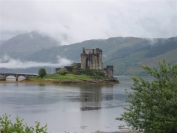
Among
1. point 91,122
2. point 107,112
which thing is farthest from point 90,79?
point 91,122

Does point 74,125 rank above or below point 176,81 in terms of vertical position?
below

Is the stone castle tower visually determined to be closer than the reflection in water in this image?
No

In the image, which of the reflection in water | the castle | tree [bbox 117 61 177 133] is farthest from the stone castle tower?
tree [bbox 117 61 177 133]

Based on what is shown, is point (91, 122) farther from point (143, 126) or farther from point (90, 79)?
point (90, 79)

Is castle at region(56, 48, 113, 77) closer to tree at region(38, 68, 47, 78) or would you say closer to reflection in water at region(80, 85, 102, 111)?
tree at region(38, 68, 47, 78)

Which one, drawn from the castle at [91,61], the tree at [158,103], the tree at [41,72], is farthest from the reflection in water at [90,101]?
the castle at [91,61]

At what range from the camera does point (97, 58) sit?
148 meters

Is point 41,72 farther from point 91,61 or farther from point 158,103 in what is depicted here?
point 158,103

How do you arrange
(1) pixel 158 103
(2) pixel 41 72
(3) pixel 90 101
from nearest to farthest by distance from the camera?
(1) pixel 158 103, (3) pixel 90 101, (2) pixel 41 72

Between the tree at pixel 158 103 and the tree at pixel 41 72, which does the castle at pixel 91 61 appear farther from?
the tree at pixel 158 103

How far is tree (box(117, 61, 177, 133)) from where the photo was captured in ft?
73.7

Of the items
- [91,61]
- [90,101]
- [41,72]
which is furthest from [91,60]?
[90,101]

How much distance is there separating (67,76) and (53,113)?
3169 inches

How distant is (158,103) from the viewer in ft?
78.8
